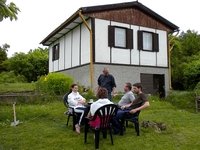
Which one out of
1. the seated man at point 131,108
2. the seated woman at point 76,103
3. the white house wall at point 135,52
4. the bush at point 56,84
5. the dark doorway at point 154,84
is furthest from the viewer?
the dark doorway at point 154,84

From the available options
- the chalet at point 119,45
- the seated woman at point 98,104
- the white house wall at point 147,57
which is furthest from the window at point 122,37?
the seated woman at point 98,104

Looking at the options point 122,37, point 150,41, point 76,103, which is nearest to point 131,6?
point 122,37

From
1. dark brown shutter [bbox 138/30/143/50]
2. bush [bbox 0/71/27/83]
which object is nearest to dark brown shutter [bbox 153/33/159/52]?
dark brown shutter [bbox 138/30/143/50]

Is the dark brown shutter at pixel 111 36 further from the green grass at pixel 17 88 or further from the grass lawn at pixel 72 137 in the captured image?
the grass lawn at pixel 72 137

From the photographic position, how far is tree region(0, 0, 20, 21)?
6.31 metres

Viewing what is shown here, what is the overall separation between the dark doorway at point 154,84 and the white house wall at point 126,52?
72cm

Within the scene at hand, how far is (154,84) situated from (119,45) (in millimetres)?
3582

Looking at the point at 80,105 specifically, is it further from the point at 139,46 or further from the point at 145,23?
the point at 145,23

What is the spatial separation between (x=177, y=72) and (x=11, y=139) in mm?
15716

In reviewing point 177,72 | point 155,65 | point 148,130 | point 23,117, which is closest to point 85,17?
point 155,65

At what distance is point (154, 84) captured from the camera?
14.2m

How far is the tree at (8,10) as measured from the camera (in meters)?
6.31

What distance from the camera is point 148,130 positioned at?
19.0ft

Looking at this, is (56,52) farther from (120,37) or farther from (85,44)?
(120,37)
